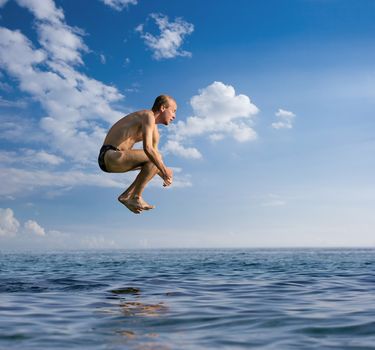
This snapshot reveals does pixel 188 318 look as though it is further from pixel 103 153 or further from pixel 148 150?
pixel 103 153

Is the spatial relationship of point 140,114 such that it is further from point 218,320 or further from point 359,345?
point 359,345

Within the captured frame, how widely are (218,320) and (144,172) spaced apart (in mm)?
3575

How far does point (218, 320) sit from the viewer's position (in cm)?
817

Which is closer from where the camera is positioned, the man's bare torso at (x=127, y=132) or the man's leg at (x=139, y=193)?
the man's bare torso at (x=127, y=132)

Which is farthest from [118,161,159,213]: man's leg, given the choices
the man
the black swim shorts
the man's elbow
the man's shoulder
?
the man's shoulder

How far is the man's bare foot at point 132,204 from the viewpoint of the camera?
10039 mm

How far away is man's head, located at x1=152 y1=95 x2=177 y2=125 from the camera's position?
9.83 m

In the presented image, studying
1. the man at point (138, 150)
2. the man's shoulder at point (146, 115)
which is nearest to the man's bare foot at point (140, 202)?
the man at point (138, 150)

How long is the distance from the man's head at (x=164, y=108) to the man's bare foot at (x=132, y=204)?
1831mm

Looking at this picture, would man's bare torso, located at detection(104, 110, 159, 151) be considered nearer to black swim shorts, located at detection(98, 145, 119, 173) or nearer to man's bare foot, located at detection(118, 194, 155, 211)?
black swim shorts, located at detection(98, 145, 119, 173)

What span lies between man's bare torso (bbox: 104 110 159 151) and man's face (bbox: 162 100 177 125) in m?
0.30

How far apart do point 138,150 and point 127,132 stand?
0.46 meters

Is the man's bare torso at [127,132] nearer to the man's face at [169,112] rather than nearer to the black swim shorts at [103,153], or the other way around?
the black swim shorts at [103,153]

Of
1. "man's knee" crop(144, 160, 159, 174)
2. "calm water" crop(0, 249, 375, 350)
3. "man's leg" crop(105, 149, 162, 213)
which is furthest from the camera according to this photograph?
"man's knee" crop(144, 160, 159, 174)
